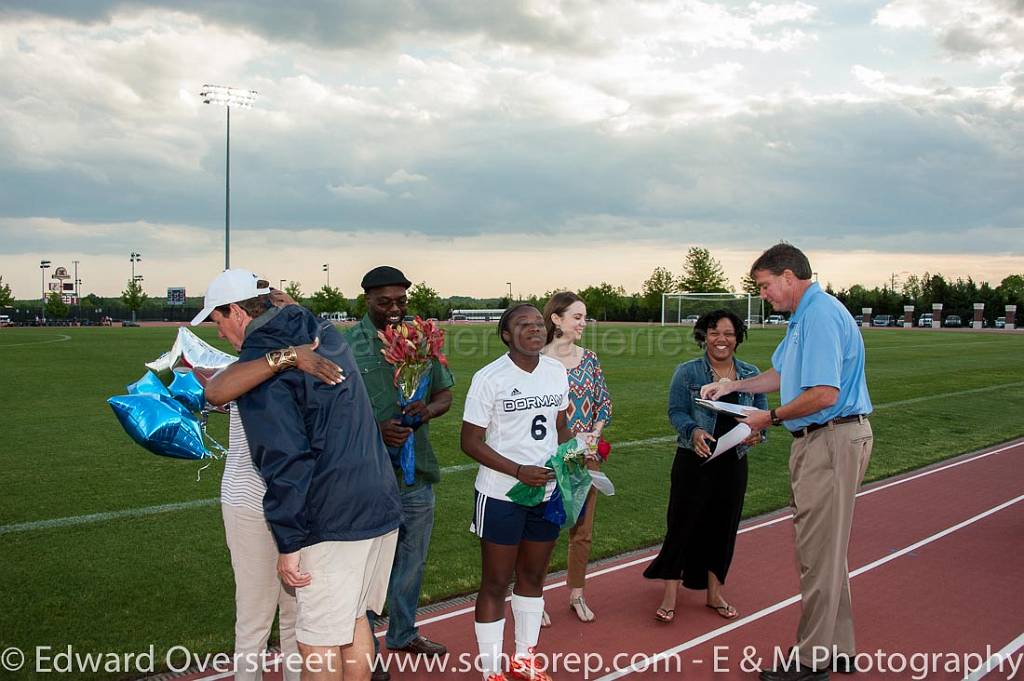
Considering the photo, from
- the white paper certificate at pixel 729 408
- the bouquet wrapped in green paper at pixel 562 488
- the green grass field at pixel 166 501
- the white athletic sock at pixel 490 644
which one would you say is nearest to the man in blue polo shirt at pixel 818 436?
the white paper certificate at pixel 729 408

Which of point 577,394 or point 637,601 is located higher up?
point 577,394

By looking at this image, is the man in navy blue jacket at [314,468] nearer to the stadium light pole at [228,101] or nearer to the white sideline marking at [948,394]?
the white sideline marking at [948,394]

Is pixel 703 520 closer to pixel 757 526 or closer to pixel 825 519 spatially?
pixel 825 519

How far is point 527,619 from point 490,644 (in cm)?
24

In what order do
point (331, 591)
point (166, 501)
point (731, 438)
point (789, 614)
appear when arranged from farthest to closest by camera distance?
point (166, 501), point (789, 614), point (731, 438), point (331, 591)

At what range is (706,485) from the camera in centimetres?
552

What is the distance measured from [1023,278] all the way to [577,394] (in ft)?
530

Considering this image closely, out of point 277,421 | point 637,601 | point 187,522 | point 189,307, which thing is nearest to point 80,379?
point 187,522

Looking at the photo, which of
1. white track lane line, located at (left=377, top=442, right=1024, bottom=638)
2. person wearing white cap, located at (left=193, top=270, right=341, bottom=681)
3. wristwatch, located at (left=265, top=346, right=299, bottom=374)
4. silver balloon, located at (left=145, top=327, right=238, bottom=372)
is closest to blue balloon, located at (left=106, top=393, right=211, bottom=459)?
silver balloon, located at (left=145, top=327, right=238, bottom=372)

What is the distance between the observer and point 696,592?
6.08m

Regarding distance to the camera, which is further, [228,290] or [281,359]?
[228,290]

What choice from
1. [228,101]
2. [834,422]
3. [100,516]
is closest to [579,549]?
[834,422]

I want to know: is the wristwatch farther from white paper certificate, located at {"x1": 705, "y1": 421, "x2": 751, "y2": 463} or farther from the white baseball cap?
white paper certificate, located at {"x1": 705, "y1": 421, "x2": 751, "y2": 463}

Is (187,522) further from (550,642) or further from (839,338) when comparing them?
(839,338)
